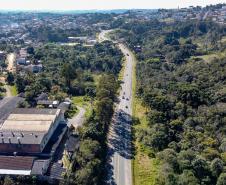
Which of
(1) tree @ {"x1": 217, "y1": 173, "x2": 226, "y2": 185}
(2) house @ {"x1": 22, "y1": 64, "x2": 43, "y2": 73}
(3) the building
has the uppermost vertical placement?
(3) the building

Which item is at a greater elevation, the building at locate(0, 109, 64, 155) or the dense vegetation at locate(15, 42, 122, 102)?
the building at locate(0, 109, 64, 155)

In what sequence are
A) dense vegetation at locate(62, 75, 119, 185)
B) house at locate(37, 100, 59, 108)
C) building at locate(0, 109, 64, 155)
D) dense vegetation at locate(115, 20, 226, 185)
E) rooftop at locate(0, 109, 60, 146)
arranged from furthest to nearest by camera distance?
house at locate(37, 100, 59, 108) < rooftop at locate(0, 109, 60, 146) < building at locate(0, 109, 64, 155) < dense vegetation at locate(115, 20, 226, 185) < dense vegetation at locate(62, 75, 119, 185)

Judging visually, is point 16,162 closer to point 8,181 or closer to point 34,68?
point 8,181

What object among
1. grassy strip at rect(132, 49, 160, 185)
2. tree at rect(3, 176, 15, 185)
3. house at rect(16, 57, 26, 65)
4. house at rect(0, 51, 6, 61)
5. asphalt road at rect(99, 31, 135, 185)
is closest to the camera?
tree at rect(3, 176, 15, 185)

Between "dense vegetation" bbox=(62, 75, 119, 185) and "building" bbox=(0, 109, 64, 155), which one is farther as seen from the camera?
"building" bbox=(0, 109, 64, 155)

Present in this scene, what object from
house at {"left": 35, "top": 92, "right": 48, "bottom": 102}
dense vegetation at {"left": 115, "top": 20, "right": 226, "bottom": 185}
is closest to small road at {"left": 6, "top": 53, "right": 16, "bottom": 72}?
house at {"left": 35, "top": 92, "right": 48, "bottom": 102}

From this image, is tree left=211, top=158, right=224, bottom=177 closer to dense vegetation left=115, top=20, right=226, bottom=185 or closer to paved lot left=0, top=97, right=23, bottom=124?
dense vegetation left=115, top=20, right=226, bottom=185

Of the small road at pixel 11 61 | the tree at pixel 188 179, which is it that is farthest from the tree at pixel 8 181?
the small road at pixel 11 61
